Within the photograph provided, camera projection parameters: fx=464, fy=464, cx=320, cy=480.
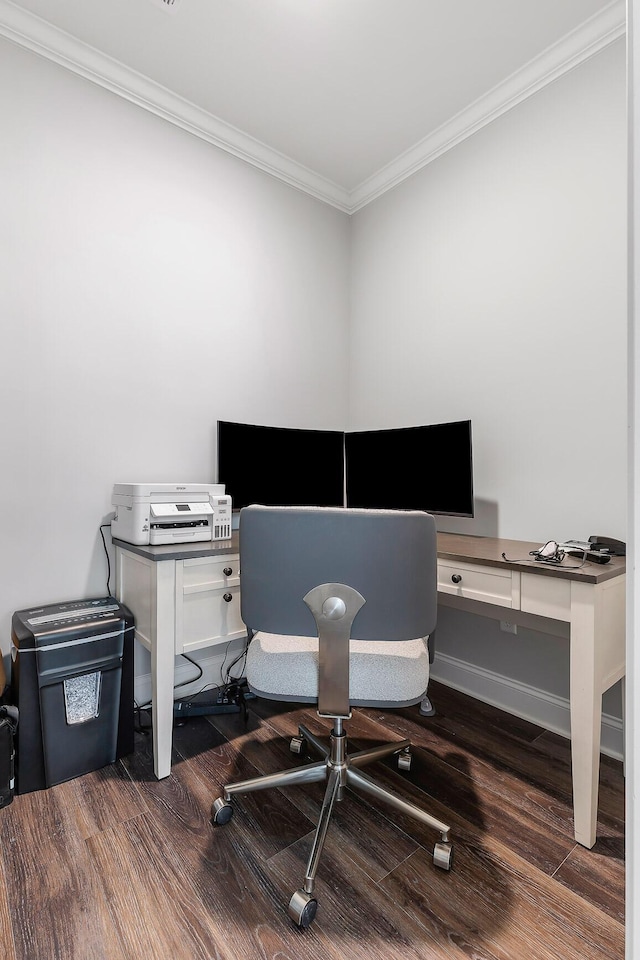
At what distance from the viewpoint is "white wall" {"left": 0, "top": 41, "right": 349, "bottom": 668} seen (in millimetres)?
1844

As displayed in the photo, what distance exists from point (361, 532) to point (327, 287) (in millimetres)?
2207

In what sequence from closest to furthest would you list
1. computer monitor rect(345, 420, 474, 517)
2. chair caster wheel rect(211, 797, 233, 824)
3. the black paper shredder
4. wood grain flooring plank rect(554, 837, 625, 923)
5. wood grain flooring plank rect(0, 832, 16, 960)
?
1. wood grain flooring plank rect(0, 832, 16, 960)
2. wood grain flooring plank rect(554, 837, 625, 923)
3. chair caster wheel rect(211, 797, 233, 824)
4. the black paper shredder
5. computer monitor rect(345, 420, 474, 517)

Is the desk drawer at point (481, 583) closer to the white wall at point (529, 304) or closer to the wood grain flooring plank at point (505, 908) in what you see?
A: the white wall at point (529, 304)

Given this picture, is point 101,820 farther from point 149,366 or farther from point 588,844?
point 149,366

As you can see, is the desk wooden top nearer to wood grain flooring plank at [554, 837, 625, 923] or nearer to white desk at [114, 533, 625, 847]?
white desk at [114, 533, 625, 847]

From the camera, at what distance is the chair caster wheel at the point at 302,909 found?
1.08m

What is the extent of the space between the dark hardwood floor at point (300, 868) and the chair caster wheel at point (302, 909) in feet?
0.08

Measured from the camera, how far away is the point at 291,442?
2.44 m

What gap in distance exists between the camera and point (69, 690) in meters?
1.62

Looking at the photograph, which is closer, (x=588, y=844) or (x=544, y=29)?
(x=588, y=844)

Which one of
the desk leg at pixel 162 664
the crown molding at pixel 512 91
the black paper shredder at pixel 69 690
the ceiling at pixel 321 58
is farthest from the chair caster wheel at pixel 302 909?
the crown molding at pixel 512 91

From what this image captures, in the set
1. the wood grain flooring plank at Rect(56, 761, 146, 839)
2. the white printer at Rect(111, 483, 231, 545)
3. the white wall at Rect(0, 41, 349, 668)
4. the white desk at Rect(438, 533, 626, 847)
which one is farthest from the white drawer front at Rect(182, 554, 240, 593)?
the white desk at Rect(438, 533, 626, 847)

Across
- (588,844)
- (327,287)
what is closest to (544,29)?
(327,287)

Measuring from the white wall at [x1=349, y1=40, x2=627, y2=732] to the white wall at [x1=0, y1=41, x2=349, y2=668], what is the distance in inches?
31.6
